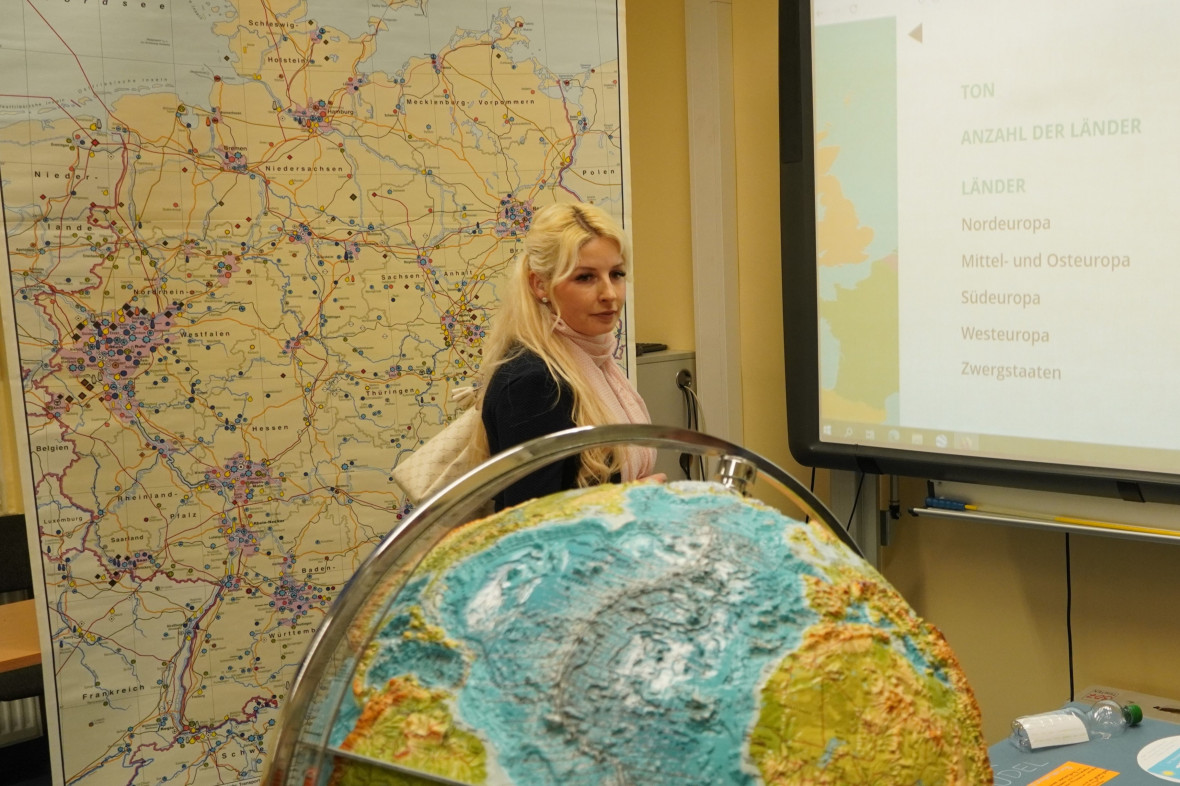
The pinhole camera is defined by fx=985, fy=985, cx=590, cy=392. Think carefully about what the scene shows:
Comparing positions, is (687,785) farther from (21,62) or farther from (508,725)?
(21,62)

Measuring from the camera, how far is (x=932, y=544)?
2500 millimetres

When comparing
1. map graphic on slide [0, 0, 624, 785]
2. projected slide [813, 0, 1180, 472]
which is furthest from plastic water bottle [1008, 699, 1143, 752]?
map graphic on slide [0, 0, 624, 785]

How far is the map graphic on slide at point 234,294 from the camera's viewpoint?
1.72 metres

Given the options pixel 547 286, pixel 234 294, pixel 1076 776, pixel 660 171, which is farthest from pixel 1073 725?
pixel 660 171

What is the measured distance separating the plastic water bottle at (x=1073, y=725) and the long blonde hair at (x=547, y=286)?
69 centimetres

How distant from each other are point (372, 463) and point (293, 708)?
1.40m

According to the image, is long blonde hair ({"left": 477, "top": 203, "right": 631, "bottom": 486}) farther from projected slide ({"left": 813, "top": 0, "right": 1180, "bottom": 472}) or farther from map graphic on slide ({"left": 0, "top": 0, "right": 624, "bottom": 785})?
projected slide ({"left": 813, "top": 0, "right": 1180, "bottom": 472})

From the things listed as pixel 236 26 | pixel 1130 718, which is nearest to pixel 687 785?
pixel 1130 718

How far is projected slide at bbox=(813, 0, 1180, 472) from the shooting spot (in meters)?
1.87

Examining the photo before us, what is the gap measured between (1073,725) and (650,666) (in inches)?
43.9

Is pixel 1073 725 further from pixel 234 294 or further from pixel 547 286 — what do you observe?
pixel 234 294

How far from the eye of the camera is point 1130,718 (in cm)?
143

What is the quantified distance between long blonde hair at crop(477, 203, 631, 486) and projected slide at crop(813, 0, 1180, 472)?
904 mm

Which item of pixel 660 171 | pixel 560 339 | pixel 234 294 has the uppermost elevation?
pixel 660 171
